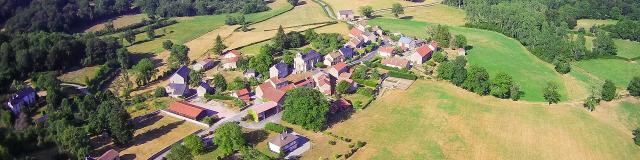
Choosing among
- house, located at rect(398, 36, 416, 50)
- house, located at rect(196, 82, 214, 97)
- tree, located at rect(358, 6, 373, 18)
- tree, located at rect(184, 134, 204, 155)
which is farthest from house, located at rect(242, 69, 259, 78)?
tree, located at rect(358, 6, 373, 18)

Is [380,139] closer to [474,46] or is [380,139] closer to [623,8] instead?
[474,46]

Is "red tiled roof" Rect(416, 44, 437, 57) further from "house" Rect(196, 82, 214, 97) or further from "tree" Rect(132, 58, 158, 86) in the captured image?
"tree" Rect(132, 58, 158, 86)

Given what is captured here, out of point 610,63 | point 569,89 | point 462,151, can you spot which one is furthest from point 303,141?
point 610,63

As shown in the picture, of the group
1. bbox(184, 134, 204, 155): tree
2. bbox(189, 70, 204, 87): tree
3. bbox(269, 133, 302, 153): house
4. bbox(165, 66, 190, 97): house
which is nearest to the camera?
bbox(184, 134, 204, 155): tree

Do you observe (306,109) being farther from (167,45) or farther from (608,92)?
(167,45)

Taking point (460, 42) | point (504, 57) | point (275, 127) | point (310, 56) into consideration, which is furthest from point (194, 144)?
point (504, 57)

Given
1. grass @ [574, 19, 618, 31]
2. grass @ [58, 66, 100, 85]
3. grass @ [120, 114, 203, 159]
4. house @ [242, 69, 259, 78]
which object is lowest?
grass @ [120, 114, 203, 159]
